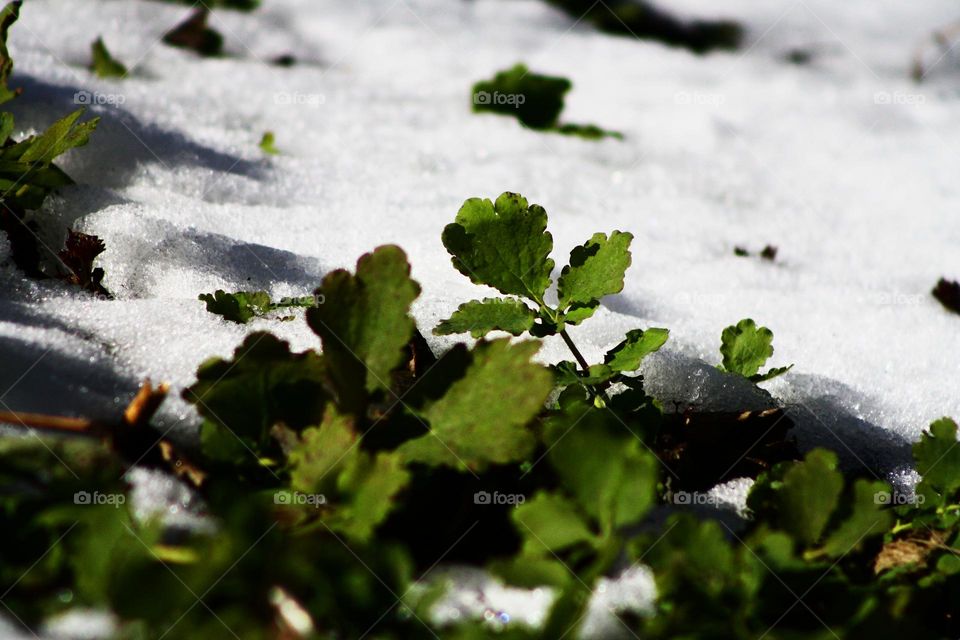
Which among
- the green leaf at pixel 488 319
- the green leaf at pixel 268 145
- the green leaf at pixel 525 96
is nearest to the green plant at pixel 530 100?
the green leaf at pixel 525 96

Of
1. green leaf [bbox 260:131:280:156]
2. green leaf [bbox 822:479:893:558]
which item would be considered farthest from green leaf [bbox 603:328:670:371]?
green leaf [bbox 260:131:280:156]

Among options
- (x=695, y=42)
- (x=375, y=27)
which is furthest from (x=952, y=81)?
(x=375, y=27)

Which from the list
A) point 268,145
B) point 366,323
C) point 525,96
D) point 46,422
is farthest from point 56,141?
point 525,96

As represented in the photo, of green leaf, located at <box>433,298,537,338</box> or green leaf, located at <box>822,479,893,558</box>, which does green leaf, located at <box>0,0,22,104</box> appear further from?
green leaf, located at <box>822,479,893,558</box>

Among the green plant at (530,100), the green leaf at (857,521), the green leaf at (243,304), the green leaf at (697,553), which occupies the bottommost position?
the green plant at (530,100)

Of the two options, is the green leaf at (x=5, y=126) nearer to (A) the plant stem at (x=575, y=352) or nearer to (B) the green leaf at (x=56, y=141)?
(B) the green leaf at (x=56, y=141)

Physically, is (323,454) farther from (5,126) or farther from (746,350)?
(5,126)

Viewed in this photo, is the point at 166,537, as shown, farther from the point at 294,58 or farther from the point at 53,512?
the point at 294,58
